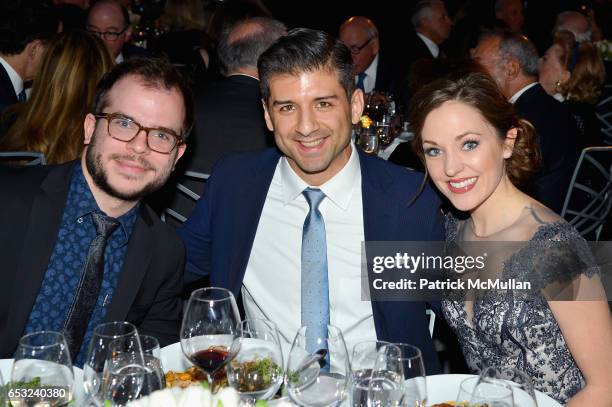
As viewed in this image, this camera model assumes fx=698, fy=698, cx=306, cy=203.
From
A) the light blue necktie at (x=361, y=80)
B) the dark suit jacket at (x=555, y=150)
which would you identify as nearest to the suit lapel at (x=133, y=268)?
the dark suit jacket at (x=555, y=150)

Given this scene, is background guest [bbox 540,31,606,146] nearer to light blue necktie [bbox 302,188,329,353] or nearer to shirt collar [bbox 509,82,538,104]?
shirt collar [bbox 509,82,538,104]

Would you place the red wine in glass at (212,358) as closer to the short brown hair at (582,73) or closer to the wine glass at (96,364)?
the wine glass at (96,364)

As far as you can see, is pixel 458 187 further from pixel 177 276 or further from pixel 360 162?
pixel 177 276

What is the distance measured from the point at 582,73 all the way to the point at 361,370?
4.66 metres

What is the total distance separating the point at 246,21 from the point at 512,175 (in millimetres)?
2543

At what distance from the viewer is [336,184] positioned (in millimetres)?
2568

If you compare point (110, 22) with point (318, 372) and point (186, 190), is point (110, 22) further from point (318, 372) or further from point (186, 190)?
point (318, 372)

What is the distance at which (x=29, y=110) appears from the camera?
3.53 m

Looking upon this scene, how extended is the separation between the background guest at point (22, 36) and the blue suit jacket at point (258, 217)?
2562 mm

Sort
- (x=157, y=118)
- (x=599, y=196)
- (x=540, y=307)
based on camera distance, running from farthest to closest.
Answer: (x=599, y=196) < (x=157, y=118) < (x=540, y=307)

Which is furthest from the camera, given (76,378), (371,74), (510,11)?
(510,11)

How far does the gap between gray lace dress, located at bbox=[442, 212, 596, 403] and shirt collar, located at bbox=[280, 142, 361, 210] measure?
0.60m

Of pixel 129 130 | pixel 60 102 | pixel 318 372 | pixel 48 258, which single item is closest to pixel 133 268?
pixel 48 258

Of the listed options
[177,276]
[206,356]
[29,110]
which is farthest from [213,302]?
[29,110]
